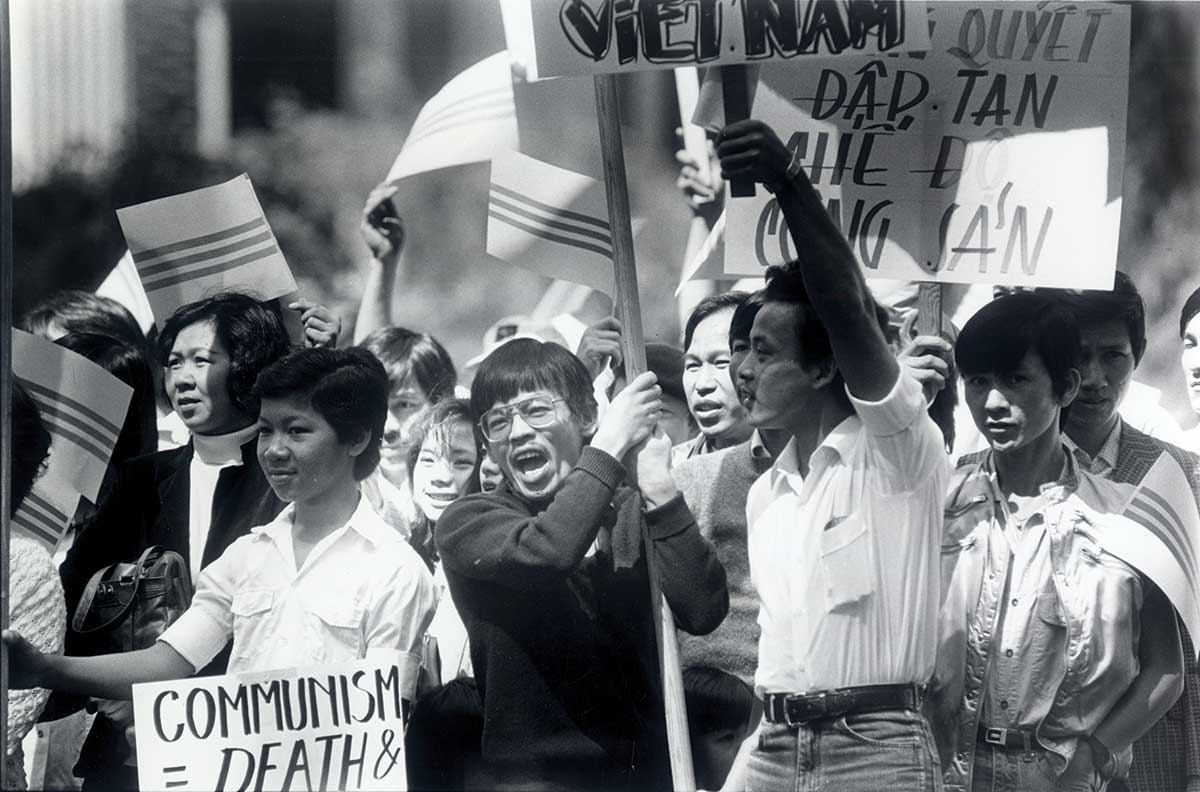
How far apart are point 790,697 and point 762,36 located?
6.66 feet

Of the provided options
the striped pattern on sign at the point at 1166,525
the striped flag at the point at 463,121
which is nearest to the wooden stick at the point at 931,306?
the striped pattern on sign at the point at 1166,525

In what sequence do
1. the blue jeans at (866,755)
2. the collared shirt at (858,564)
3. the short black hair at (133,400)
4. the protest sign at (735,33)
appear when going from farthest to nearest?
the short black hair at (133,400), the protest sign at (735,33), the collared shirt at (858,564), the blue jeans at (866,755)

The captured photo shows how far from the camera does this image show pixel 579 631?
16.2 feet

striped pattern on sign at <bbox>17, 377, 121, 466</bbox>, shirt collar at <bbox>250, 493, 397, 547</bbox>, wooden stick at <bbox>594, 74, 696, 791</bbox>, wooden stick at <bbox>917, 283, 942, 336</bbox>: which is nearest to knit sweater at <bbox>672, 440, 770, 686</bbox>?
wooden stick at <bbox>594, 74, 696, 791</bbox>

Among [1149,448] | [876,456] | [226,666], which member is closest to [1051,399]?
[1149,448]

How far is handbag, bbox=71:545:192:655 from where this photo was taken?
17.0ft

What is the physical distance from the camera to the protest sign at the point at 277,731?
16.3 ft

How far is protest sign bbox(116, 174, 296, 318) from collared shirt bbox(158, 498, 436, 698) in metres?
0.78

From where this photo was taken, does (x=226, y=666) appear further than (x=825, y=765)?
Yes

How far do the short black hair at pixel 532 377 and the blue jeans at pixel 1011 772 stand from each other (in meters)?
1.64

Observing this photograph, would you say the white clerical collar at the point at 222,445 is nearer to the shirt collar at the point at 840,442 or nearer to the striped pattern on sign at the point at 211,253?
the striped pattern on sign at the point at 211,253

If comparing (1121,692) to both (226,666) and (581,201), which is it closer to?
(581,201)

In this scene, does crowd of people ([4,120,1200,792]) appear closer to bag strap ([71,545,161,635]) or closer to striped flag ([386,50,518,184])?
bag strap ([71,545,161,635])

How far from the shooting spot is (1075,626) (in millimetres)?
4996
